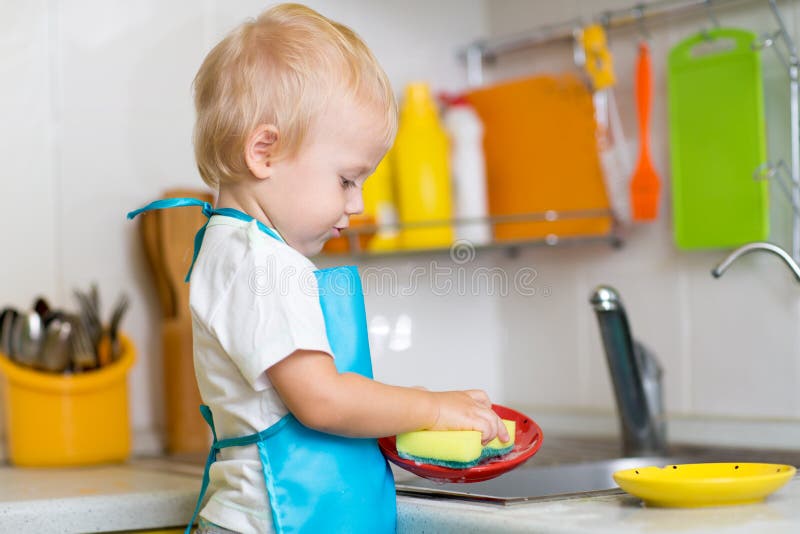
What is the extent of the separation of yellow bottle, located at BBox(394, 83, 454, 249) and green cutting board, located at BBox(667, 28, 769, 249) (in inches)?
14.7

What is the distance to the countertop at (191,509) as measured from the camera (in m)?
0.77

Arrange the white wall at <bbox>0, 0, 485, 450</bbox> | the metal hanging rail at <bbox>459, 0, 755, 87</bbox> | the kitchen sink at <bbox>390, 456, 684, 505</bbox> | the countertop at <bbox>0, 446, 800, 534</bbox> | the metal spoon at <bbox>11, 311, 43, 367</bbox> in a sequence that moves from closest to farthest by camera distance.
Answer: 1. the countertop at <bbox>0, 446, 800, 534</bbox>
2. the kitchen sink at <bbox>390, 456, 684, 505</bbox>
3. the metal spoon at <bbox>11, 311, 43, 367</bbox>
4. the white wall at <bbox>0, 0, 485, 450</bbox>
5. the metal hanging rail at <bbox>459, 0, 755, 87</bbox>

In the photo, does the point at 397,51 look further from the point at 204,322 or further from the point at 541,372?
the point at 204,322

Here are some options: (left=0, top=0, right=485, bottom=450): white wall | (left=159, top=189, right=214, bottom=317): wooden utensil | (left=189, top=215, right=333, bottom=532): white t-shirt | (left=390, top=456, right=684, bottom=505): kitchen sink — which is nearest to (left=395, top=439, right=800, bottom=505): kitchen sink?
(left=390, top=456, right=684, bottom=505): kitchen sink

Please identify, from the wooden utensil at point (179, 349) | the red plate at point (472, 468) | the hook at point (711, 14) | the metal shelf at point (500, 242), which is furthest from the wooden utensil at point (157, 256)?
the hook at point (711, 14)

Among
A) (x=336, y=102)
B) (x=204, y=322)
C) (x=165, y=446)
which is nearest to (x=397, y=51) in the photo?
(x=165, y=446)

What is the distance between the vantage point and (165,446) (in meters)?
1.50

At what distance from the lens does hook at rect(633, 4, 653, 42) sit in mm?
1587

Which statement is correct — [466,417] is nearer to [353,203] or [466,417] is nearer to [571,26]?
[353,203]

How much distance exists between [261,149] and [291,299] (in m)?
0.15

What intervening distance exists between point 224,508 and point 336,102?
365mm

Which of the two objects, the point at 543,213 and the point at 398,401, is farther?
the point at 543,213

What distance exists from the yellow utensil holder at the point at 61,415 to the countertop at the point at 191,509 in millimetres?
34

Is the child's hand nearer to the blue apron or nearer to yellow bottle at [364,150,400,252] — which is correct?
the blue apron
